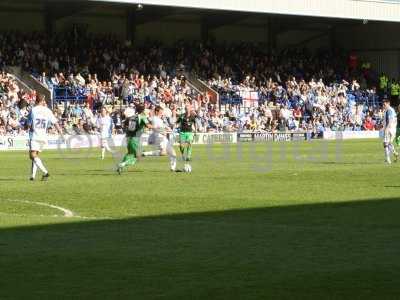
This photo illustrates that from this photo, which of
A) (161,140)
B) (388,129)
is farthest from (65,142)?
(388,129)

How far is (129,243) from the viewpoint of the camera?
13.7 m

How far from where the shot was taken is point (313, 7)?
221 feet

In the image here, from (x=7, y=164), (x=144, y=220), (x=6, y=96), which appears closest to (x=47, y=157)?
(x=7, y=164)

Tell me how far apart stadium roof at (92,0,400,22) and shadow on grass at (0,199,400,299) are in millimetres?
41679

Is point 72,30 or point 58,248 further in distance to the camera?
point 72,30

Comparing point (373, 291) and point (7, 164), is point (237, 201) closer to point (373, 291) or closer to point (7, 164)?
point (373, 291)

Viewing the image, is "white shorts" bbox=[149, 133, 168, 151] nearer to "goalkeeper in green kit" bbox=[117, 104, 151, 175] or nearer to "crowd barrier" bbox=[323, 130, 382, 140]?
"goalkeeper in green kit" bbox=[117, 104, 151, 175]

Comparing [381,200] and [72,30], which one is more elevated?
[72,30]

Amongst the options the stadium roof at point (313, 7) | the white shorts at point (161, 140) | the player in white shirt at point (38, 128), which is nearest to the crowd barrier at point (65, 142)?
the stadium roof at point (313, 7)

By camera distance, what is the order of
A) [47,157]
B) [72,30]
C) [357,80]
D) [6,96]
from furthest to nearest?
[357,80] → [72,30] → [6,96] → [47,157]

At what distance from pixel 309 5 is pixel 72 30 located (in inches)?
584

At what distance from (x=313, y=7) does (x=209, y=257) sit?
→ 56.3 metres

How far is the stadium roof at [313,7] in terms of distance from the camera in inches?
2417

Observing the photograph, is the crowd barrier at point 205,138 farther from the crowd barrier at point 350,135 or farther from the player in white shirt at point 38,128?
the player in white shirt at point 38,128
